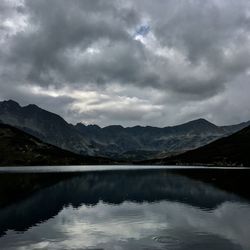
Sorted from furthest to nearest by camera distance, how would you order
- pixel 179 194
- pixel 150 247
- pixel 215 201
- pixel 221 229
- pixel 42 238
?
pixel 179 194, pixel 215 201, pixel 221 229, pixel 42 238, pixel 150 247

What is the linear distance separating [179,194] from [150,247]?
71488 mm

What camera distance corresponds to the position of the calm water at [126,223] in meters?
46.0

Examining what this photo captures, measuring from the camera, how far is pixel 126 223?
6244 centimetres

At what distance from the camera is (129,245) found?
44.9 m

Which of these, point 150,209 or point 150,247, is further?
point 150,209

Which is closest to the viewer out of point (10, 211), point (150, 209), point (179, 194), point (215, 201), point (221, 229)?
point (221, 229)

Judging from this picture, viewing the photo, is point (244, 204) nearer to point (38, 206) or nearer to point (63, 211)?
point (63, 211)

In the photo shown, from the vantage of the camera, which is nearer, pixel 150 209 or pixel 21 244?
pixel 21 244

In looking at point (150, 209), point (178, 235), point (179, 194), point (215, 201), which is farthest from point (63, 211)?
point (179, 194)

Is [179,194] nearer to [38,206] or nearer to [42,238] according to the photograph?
[38,206]

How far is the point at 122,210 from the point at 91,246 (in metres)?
34.9

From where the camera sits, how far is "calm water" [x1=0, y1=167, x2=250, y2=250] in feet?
151

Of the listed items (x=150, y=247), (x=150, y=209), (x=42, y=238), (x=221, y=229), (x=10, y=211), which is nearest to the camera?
(x=150, y=247)

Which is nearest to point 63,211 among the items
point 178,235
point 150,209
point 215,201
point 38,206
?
point 38,206
